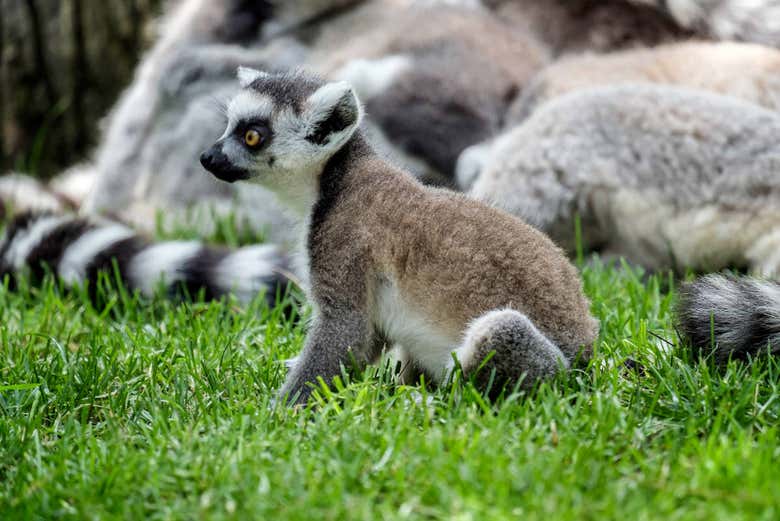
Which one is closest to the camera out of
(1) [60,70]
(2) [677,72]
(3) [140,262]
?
(3) [140,262]

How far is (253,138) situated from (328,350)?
0.71 meters

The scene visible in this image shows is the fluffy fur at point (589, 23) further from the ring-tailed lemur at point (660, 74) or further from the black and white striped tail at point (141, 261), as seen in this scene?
the black and white striped tail at point (141, 261)

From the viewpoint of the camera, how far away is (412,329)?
9.21 feet

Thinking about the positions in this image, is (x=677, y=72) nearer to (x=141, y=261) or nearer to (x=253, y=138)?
(x=141, y=261)

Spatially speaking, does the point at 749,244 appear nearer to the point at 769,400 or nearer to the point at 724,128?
the point at 724,128

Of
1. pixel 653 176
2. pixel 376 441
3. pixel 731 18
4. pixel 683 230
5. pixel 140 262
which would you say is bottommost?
pixel 140 262

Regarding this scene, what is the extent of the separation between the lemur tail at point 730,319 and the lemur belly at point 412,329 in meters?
0.73

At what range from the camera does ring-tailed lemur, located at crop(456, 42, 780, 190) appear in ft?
17.4

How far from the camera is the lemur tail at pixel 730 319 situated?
286 centimetres

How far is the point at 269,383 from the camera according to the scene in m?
2.97

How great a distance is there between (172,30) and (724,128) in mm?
4247

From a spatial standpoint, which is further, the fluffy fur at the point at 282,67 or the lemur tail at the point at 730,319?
the fluffy fur at the point at 282,67

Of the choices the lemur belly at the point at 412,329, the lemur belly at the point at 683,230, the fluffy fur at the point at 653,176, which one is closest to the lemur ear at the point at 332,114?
the lemur belly at the point at 412,329

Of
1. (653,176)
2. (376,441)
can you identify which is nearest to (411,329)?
(376,441)
